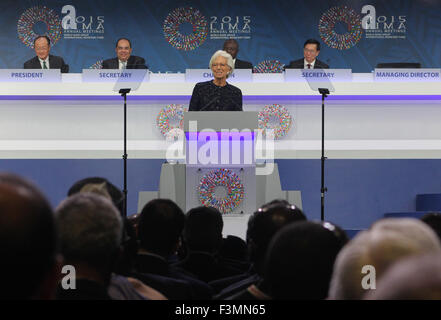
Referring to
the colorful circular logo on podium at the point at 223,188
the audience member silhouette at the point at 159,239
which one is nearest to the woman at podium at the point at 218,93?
the colorful circular logo on podium at the point at 223,188

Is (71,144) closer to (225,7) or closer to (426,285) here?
(225,7)

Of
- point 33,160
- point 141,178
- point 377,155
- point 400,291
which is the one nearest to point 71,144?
point 33,160

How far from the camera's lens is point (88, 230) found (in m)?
1.43

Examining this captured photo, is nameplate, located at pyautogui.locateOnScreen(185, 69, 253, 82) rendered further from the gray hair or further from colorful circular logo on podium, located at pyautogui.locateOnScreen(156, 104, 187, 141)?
the gray hair

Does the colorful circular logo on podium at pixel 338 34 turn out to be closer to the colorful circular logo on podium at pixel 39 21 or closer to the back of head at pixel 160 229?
the colorful circular logo on podium at pixel 39 21

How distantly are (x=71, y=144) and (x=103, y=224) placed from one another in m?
5.22

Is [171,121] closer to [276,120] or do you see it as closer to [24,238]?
[276,120]

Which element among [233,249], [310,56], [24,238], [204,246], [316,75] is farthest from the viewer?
[310,56]

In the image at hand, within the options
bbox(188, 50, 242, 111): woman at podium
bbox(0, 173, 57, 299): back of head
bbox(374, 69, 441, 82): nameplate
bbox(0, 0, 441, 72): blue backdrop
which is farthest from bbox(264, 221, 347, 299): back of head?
bbox(0, 0, 441, 72): blue backdrop

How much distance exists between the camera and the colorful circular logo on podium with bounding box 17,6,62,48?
927 cm

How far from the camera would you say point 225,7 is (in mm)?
9312

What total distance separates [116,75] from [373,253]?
5.55 meters

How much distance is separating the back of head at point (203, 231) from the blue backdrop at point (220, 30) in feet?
22.3

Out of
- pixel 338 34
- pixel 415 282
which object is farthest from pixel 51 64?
pixel 415 282
